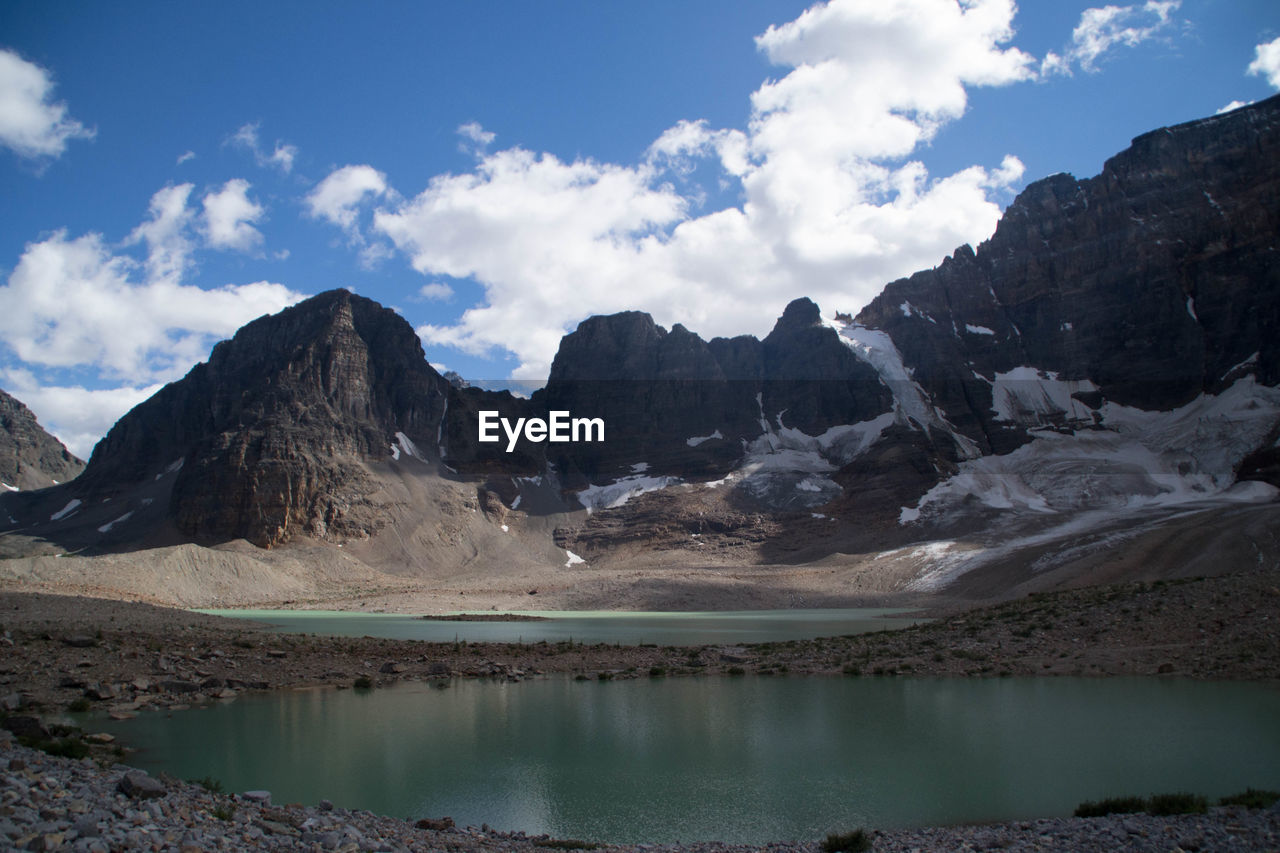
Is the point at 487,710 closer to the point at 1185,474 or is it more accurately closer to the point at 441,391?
the point at 1185,474

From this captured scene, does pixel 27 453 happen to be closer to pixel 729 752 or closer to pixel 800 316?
pixel 800 316

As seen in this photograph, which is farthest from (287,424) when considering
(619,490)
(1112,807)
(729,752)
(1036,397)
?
(1112,807)

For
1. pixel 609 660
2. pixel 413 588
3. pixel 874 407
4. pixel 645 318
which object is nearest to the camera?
pixel 609 660

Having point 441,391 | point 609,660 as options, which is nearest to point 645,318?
point 441,391

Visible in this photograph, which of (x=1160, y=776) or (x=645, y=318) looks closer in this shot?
(x=1160, y=776)

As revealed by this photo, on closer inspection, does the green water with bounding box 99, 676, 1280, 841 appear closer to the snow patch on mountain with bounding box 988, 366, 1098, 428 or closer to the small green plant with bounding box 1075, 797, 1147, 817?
the small green plant with bounding box 1075, 797, 1147, 817
